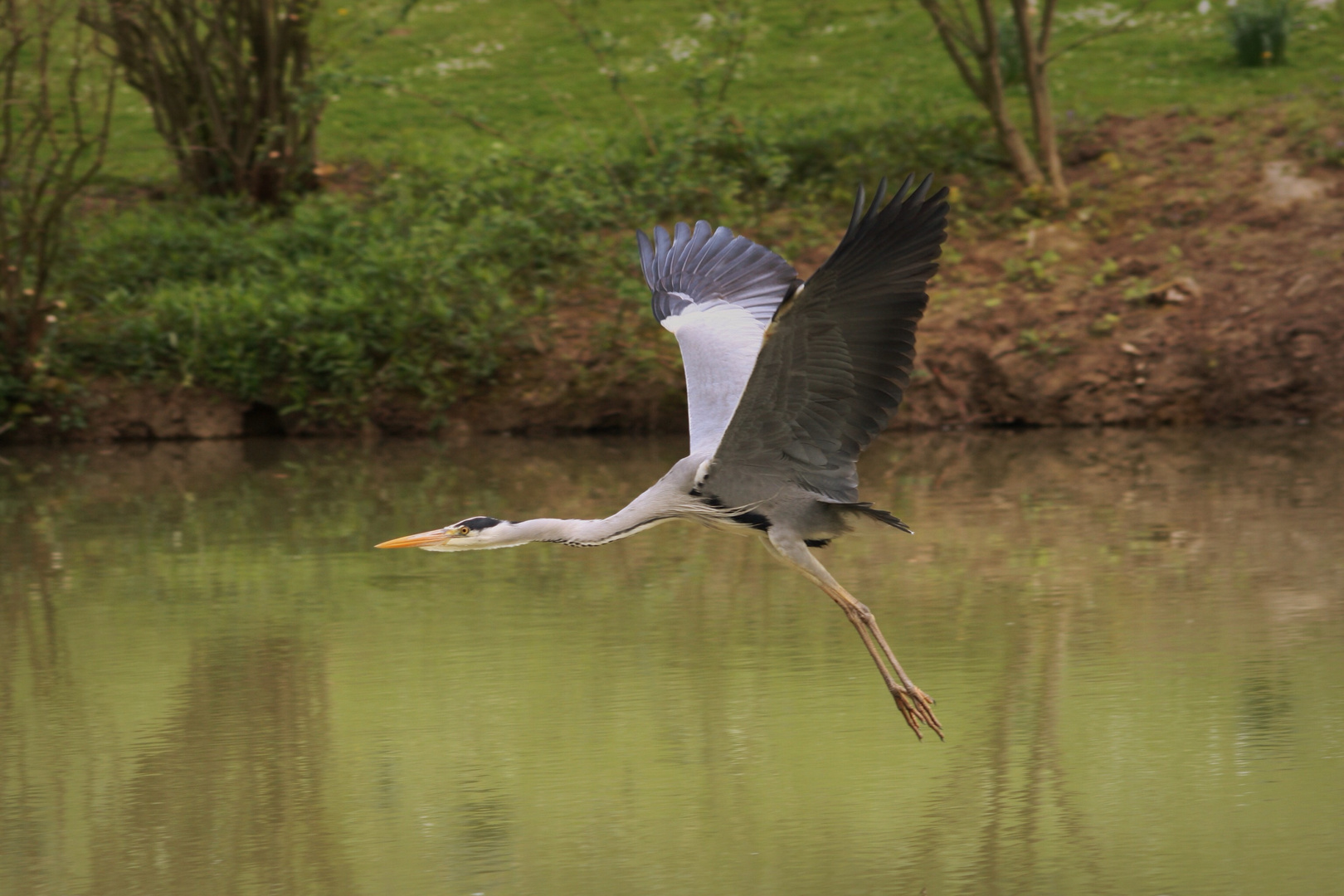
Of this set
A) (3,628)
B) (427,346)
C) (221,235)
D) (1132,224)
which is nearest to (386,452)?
(427,346)

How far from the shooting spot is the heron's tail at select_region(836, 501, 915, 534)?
5.00 metres

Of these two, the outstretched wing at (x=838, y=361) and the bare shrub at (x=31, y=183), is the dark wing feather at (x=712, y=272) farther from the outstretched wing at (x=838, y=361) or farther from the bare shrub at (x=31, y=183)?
the bare shrub at (x=31, y=183)

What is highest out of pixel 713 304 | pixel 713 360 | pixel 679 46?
pixel 679 46

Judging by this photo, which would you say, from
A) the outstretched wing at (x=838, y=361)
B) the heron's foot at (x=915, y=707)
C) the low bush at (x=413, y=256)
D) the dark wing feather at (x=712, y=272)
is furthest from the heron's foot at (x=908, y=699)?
the low bush at (x=413, y=256)

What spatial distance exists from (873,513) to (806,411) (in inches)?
16.6

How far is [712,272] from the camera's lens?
6766 mm

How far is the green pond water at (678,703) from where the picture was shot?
4.06 m

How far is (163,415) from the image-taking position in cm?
1357

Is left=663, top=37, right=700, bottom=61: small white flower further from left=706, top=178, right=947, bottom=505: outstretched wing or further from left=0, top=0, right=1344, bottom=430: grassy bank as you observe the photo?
left=706, top=178, right=947, bottom=505: outstretched wing

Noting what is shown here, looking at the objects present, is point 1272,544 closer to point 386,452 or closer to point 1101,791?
point 1101,791

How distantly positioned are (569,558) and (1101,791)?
181 inches

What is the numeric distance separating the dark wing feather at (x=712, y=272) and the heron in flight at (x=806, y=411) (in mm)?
306

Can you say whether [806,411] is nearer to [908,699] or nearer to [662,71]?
[908,699]

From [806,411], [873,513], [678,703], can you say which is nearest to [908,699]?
[873,513]
